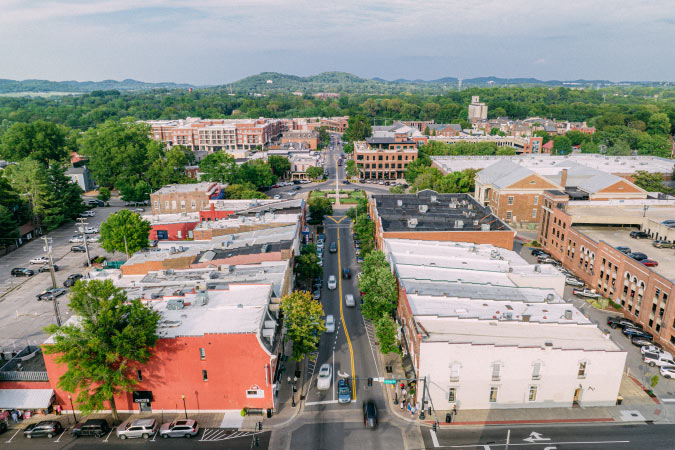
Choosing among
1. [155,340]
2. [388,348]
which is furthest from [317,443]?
[155,340]

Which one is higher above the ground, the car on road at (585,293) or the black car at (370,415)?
the black car at (370,415)

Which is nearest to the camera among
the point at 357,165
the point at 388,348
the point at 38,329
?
the point at 388,348

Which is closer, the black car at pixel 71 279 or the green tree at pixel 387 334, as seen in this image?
the green tree at pixel 387 334

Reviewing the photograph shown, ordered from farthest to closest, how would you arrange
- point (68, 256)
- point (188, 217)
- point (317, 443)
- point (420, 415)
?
point (188, 217)
point (68, 256)
point (420, 415)
point (317, 443)

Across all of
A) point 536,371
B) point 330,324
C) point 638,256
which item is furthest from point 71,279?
point 638,256

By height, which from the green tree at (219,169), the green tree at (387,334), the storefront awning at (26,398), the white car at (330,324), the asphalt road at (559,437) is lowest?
the asphalt road at (559,437)

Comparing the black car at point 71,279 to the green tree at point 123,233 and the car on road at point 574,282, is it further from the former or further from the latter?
the car on road at point 574,282

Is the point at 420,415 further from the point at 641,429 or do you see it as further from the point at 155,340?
the point at 155,340

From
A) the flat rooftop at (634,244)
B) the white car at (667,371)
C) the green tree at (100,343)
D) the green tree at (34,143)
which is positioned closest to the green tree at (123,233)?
the green tree at (100,343)
